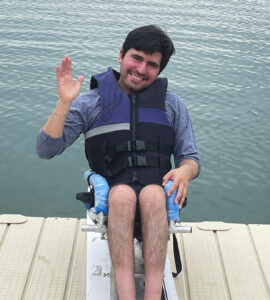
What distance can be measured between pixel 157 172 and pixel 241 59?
31.0 feet

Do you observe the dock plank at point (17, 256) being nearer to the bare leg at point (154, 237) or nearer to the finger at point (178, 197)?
the bare leg at point (154, 237)

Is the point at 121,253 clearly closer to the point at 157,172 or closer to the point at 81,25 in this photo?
the point at 157,172

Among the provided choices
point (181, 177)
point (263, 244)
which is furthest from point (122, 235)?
point (263, 244)

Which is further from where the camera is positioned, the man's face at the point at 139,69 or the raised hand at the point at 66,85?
the man's face at the point at 139,69

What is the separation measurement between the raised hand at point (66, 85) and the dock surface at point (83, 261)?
60.9 inches

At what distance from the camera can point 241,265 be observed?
157 inches

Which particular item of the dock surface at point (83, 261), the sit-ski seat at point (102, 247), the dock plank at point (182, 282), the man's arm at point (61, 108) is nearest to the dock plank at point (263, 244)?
the dock surface at point (83, 261)

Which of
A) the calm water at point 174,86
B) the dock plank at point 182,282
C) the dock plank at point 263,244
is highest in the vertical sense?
the dock plank at point 182,282

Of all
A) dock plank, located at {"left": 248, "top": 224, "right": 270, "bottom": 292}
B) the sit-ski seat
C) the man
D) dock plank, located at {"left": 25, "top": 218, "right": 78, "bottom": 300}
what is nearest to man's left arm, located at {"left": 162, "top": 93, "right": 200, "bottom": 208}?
the man

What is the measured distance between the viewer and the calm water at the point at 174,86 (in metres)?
6.56

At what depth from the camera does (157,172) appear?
3.32 metres

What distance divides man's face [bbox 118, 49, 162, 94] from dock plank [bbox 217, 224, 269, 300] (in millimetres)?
1741

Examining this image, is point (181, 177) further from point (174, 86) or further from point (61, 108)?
point (174, 86)

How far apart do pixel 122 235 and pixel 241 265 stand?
156 cm
